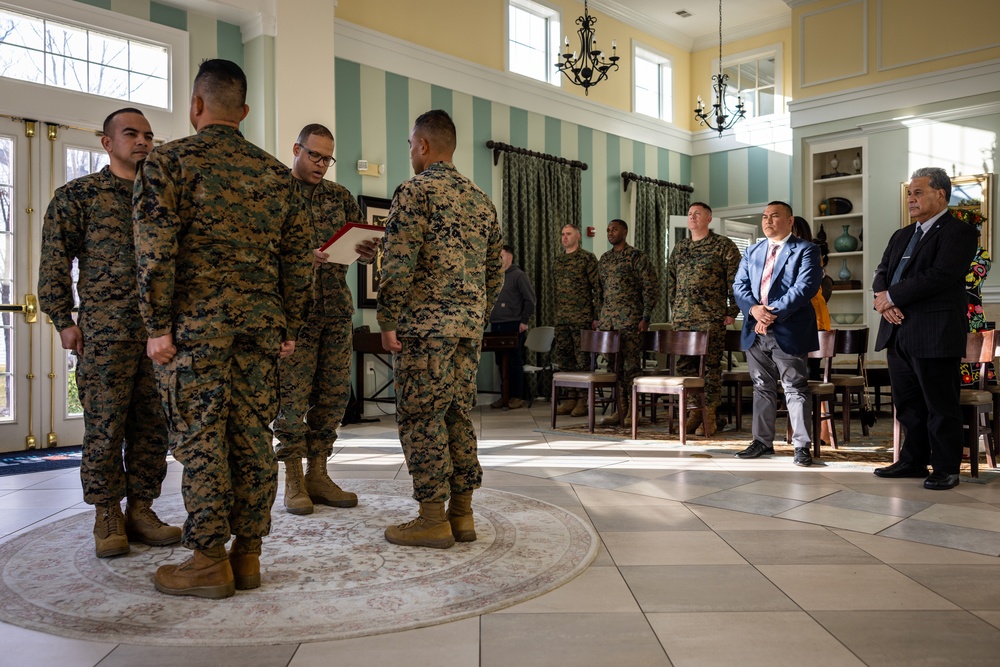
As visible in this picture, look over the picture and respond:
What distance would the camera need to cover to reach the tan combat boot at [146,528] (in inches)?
111

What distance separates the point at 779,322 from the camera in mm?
4504

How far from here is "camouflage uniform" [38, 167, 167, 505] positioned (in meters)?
2.62

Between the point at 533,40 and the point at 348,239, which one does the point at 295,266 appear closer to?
the point at 348,239

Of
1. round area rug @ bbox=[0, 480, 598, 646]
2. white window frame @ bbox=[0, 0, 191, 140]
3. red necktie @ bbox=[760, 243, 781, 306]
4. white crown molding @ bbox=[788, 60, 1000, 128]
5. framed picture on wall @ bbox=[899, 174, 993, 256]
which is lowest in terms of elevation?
round area rug @ bbox=[0, 480, 598, 646]

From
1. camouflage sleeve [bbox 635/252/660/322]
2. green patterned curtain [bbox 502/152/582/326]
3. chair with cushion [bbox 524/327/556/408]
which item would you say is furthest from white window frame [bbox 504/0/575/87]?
camouflage sleeve [bbox 635/252/660/322]

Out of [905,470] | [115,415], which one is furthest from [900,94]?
[115,415]

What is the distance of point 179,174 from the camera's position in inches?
85.2

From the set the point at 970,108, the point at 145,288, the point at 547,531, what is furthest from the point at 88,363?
the point at 970,108

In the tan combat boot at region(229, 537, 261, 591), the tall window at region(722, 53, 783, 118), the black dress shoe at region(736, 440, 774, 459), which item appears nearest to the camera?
the tan combat boot at region(229, 537, 261, 591)

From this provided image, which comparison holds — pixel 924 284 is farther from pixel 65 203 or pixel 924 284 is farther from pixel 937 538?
pixel 65 203

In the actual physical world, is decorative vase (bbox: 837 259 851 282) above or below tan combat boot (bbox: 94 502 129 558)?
above

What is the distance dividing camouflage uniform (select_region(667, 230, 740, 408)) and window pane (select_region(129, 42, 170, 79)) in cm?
410

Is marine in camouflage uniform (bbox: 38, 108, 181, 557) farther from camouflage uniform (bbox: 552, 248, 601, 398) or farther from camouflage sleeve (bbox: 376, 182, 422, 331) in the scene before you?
camouflage uniform (bbox: 552, 248, 601, 398)

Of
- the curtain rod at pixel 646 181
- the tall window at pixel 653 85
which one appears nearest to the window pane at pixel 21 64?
the curtain rod at pixel 646 181
